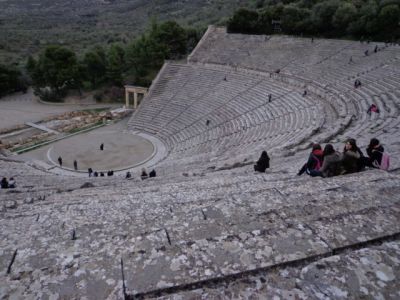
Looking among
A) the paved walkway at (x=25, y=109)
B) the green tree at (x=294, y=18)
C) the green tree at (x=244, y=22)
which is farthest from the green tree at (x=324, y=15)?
the paved walkway at (x=25, y=109)

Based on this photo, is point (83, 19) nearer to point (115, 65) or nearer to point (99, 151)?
point (115, 65)

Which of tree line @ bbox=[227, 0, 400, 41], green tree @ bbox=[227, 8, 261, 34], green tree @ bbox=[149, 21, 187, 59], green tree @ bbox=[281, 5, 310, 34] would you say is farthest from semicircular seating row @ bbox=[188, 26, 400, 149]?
green tree @ bbox=[149, 21, 187, 59]

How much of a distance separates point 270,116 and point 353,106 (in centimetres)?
477

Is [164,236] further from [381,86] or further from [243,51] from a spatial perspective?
[243,51]

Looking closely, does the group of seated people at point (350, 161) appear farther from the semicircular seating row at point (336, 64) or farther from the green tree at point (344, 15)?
the green tree at point (344, 15)

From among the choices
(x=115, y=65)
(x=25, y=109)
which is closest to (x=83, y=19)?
(x=115, y=65)

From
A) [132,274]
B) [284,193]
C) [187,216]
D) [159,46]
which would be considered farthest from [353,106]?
[159,46]

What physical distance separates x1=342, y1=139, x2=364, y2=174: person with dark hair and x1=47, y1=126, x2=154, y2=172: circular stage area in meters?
14.9

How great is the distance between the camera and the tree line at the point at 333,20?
28859 millimetres

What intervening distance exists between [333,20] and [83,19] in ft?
251

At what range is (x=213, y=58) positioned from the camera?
103 feet

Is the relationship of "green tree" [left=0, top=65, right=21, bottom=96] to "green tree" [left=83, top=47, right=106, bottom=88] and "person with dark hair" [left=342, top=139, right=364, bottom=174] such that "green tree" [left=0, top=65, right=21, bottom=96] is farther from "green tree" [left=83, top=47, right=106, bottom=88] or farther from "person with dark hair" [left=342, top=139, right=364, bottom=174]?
"person with dark hair" [left=342, top=139, right=364, bottom=174]

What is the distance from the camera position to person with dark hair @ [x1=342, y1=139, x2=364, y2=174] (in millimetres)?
5984

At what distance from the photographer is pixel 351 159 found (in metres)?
6.02
